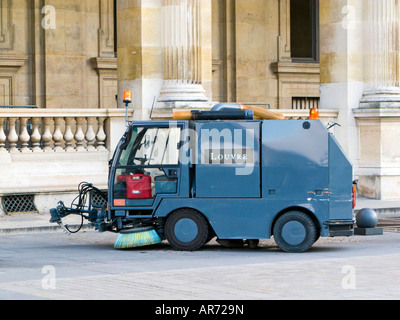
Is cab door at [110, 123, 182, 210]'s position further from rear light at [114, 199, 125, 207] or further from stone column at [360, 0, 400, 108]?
stone column at [360, 0, 400, 108]

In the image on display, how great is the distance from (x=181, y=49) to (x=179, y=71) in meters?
0.47

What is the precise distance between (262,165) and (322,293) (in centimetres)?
460

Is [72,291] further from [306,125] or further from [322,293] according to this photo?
[306,125]

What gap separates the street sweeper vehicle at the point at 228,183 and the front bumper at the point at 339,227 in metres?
0.02

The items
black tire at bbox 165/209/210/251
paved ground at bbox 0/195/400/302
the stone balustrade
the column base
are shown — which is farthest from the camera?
the column base

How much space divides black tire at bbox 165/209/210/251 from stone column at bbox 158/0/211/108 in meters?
6.37

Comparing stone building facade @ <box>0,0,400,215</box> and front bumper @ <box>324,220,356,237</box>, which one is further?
stone building facade @ <box>0,0,400,215</box>

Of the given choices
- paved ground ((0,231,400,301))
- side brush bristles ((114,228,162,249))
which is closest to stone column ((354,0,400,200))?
paved ground ((0,231,400,301))

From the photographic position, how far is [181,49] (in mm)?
21797

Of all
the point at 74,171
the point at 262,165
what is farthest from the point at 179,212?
the point at 74,171

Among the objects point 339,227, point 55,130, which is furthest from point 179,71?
point 339,227

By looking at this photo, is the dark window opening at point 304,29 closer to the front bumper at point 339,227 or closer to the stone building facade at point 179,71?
the stone building facade at point 179,71

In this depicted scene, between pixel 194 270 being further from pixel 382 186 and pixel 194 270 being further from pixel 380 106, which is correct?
pixel 380 106

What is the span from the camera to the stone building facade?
2122 cm
